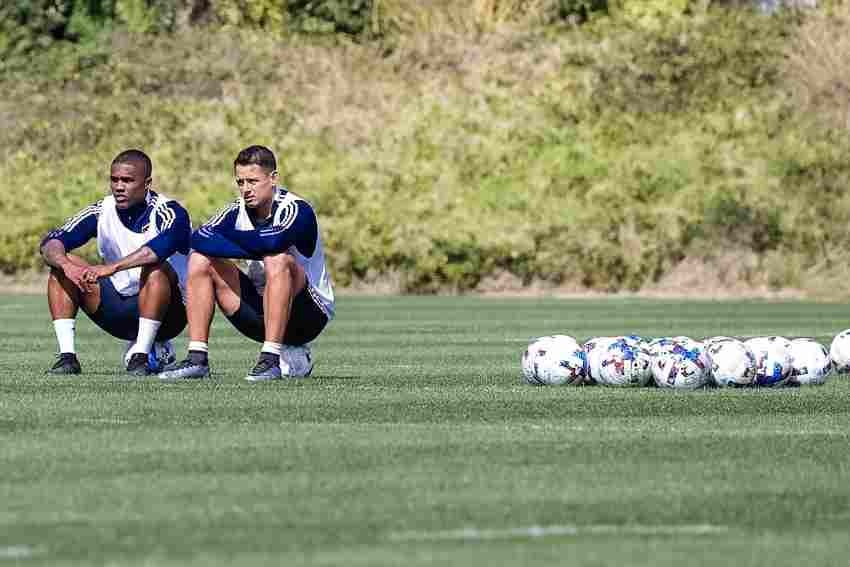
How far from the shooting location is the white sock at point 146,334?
1335 centimetres

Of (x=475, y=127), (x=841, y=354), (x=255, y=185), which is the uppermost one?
(x=475, y=127)

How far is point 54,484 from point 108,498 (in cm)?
44

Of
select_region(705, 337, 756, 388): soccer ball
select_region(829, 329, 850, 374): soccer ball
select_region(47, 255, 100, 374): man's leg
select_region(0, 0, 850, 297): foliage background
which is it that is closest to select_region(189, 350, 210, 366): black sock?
select_region(47, 255, 100, 374): man's leg

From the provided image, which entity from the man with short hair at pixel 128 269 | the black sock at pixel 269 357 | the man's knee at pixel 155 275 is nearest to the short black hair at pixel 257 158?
the man with short hair at pixel 128 269

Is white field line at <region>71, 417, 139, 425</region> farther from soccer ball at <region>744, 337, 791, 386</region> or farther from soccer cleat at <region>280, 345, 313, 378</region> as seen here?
soccer ball at <region>744, 337, 791, 386</region>

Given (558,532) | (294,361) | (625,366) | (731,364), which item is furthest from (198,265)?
(558,532)

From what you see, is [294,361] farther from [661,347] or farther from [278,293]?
[661,347]

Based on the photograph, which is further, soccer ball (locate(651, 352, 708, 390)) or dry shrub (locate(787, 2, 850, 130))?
dry shrub (locate(787, 2, 850, 130))

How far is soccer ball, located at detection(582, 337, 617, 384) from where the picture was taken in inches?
517

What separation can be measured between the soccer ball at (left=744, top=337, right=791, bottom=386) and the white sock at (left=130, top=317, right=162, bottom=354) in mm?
3548

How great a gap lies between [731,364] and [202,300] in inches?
122

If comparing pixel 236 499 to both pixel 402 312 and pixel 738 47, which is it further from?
pixel 738 47

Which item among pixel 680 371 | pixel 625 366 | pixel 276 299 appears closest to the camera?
pixel 276 299

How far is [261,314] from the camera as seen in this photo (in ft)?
43.3
